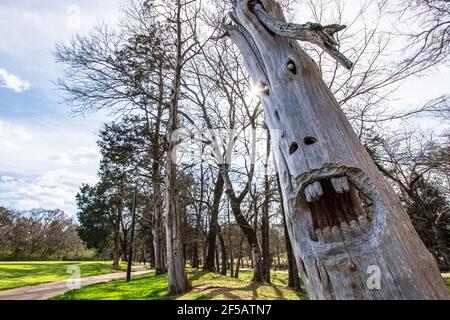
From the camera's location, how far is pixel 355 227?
1.44 meters

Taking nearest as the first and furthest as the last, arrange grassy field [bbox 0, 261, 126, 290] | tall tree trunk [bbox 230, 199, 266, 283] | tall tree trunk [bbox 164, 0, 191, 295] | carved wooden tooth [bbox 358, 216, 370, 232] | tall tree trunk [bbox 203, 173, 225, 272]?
carved wooden tooth [bbox 358, 216, 370, 232], tall tree trunk [bbox 164, 0, 191, 295], tall tree trunk [bbox 230, 199, 266, 283], grassy field [bbox 0, 261, 126, 290], tall tree trunk [bbox 203, 173, 225, 272]

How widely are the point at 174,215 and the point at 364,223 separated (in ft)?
31.1

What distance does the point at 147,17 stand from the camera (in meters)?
10.3

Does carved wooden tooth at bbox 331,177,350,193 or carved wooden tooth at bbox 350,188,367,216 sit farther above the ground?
carved wooden tooth at bbox 331,177,350,193

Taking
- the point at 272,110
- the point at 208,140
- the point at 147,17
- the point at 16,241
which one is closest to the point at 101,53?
the point at 147,17

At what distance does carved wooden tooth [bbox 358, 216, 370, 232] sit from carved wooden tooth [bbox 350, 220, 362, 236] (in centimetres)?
2

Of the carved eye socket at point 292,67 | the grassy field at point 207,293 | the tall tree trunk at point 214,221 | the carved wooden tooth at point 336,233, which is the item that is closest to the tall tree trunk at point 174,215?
the grassy field at point 207,293

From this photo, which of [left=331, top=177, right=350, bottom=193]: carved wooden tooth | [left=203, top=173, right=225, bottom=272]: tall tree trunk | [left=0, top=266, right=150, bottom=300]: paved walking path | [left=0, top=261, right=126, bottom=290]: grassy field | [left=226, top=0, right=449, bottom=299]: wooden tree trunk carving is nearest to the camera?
[left=226, top=0, right=449, bottom=299]: wooden tree trunk carving

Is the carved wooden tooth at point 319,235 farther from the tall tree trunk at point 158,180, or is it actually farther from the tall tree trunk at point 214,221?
the tall tree trunk at point 214,221

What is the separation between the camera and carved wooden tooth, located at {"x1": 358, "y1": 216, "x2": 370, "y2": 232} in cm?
141

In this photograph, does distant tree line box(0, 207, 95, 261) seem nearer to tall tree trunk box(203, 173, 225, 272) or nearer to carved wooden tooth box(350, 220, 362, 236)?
tall tree trunk box(203, 173, 225, 272)

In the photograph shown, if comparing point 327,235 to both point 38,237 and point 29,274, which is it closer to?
point 29,274

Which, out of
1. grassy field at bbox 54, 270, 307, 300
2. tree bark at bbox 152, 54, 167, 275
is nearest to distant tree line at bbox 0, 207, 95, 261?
tree bark at bbox 152, 54, 167, 275
